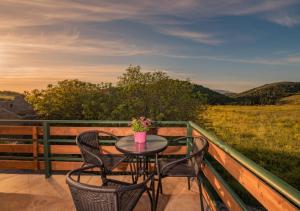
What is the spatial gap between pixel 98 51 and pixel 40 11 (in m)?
3.61

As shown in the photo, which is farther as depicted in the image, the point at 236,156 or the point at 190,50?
the point at 190,50

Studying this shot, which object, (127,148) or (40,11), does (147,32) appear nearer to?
(40,11)

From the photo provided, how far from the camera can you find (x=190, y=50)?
1730 centimetres

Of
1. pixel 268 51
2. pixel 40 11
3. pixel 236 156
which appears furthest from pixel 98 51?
pixel 268 51

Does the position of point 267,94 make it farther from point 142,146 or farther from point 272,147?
point 142,146

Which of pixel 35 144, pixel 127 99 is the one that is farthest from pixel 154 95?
pixel 35 144

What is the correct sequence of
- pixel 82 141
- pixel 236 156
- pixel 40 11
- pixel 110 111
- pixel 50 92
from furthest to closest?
1. pixel 50 92
2. pixel 110 111
3. pixel 40 11
4. pixel 82 141
5. pixel 236 156

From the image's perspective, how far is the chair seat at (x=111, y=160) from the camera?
4.01 meters

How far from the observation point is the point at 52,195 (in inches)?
172

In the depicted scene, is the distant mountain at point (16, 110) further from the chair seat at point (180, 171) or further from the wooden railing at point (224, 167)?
the chair seat at point (180, 171)

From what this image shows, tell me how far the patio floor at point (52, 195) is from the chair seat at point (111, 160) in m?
0.64

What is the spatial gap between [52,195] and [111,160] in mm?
1089

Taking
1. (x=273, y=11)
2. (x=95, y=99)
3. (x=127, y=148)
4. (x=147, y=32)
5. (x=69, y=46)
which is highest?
(x=273, y=11)

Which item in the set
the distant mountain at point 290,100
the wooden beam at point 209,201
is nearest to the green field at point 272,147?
the wooden beam at point 209,201
